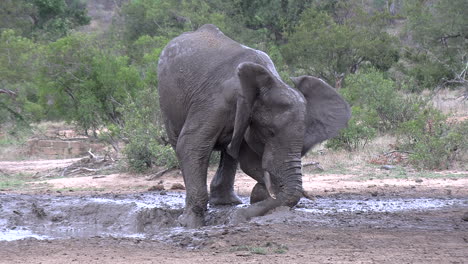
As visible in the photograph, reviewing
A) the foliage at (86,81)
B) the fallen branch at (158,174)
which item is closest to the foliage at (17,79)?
the foliage at (86,81)

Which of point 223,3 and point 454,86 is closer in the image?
point 454,86

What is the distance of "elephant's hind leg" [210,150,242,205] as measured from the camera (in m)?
9.59

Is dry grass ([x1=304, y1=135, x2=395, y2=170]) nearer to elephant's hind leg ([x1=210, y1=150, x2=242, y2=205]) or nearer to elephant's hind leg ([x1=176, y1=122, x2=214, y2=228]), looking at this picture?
elephant's hind leg ([x1=210, y1=150, x2=242, y2=205])

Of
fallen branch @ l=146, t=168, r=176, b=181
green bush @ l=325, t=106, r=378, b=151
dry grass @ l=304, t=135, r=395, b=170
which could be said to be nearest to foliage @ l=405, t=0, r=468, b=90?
dry grass @ l=304, t=135, r=395, b=170

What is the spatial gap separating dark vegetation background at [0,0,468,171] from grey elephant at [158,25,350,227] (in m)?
4.98

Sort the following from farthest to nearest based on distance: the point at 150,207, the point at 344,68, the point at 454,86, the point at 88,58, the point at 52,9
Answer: the point at 52,9
the point at 344,68
the point at 454,86
the point at 88,58
the point at 150,207

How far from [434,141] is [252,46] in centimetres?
1616

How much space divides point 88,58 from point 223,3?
15.6 metres

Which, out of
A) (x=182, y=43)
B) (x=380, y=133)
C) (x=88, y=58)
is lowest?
(x=380, y=133)

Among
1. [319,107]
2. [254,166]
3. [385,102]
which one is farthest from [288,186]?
[385,102]

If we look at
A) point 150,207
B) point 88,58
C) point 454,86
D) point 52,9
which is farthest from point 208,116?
point 52,9

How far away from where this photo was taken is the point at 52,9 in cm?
4047

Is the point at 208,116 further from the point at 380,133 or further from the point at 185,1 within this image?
the point at 185,1

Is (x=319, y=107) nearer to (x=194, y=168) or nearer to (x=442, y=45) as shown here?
(x=194, y=168)
